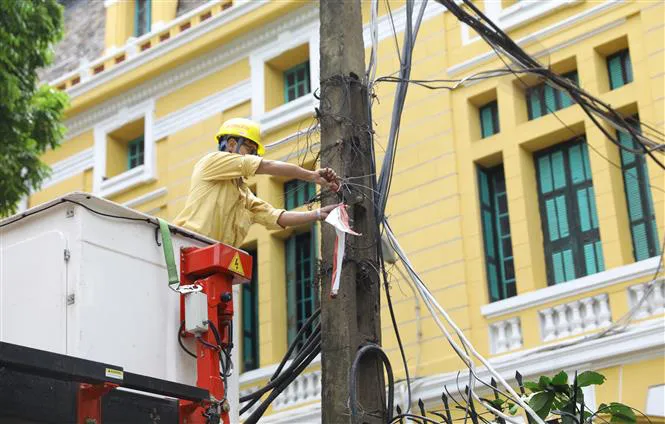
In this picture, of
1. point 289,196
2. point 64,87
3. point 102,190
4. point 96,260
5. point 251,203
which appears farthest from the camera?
point 64,87

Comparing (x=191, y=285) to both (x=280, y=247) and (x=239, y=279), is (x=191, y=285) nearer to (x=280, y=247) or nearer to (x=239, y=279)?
(x=239, y=279)

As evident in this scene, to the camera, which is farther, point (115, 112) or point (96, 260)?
point (115, 112)

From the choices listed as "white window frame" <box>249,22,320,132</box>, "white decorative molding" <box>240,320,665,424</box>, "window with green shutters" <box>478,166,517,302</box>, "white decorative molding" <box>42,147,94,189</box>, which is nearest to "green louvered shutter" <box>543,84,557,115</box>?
"window with green shutters" <box>478,166,517,302</box>

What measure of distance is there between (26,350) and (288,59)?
589 inches

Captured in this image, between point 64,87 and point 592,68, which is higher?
point 64,87

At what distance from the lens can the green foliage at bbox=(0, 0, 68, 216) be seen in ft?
53.7

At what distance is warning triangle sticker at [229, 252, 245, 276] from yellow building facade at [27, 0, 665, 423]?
5351mm

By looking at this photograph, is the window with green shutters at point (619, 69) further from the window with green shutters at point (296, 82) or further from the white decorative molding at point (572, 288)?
the window with green shutters at point (296, 82)

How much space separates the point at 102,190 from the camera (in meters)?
22.7

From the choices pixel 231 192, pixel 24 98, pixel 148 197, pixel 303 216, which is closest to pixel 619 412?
pixel 303 216

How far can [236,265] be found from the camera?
8.28 metres

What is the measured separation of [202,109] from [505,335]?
7945 millimetres

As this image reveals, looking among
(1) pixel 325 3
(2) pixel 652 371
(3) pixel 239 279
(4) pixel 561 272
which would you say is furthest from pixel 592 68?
(3) pixel 239 279

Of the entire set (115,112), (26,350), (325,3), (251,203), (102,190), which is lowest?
(26,350)
